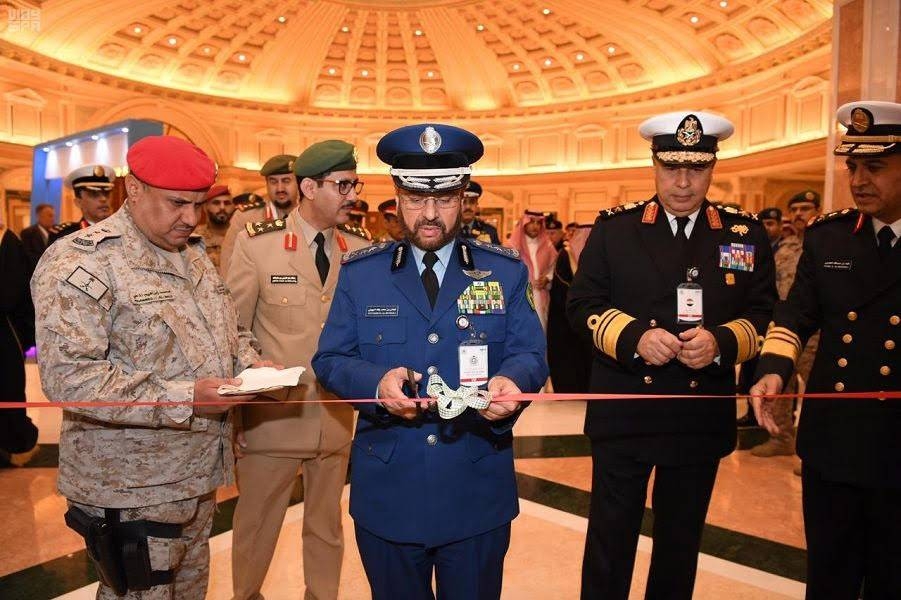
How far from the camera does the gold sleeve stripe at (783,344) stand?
2.33 m

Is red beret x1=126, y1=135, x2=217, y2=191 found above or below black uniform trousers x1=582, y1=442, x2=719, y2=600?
above

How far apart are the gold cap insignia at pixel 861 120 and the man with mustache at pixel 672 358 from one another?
0.41m

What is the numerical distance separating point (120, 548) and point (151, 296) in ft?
2.51

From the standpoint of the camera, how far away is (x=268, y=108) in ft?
76.0

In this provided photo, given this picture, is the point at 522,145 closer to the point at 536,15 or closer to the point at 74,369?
the point at 536,15

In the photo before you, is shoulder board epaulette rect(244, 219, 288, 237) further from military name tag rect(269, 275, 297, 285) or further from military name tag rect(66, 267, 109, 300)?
military name tag rect(66, 267, 109, 300)

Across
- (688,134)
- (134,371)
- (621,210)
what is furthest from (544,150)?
(134,371)

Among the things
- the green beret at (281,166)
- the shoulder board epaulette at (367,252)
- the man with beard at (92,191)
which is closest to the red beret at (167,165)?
the shoulder board epaulette at (367,252)

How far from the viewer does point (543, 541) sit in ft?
11.9

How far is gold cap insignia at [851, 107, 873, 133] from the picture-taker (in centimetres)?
229

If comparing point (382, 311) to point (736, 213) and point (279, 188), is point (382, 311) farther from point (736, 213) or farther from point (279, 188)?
point (279, 188)

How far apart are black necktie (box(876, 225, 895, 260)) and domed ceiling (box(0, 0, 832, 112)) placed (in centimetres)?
1606

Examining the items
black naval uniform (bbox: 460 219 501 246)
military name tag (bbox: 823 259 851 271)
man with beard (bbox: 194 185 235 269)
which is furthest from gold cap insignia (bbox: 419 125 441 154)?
man with beard (bbox: 194 185 235 269)

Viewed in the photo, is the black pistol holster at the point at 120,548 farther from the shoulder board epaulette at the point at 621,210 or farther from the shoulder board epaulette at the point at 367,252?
the shoulder board epaulette at the point at 621,210
